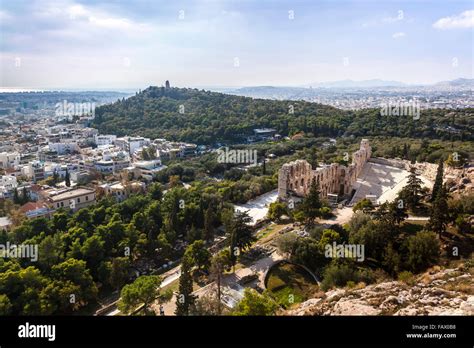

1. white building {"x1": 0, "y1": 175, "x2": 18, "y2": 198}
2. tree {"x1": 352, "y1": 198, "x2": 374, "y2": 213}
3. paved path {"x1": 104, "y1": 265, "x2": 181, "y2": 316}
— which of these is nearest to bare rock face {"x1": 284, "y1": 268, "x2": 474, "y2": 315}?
paved path {"x1": 104, "y1": 265, "x2": 181, "y2": 316}

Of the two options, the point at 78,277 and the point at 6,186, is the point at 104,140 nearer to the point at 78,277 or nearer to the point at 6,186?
the point at 6,186

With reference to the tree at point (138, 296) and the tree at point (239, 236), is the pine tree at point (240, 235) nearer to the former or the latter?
the tree at point (239, 236)

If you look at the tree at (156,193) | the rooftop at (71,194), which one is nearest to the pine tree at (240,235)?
the tree at (156,193)

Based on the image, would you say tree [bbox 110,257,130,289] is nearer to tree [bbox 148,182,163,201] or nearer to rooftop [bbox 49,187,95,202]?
tree [bbox 148,182,163,201]

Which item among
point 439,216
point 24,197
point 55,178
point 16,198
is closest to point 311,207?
point 439,216

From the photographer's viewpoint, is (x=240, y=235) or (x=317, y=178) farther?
(x=317, y=178)
